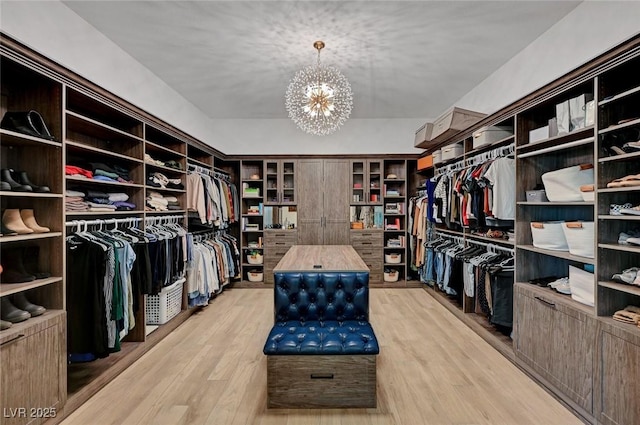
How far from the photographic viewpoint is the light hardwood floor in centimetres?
227

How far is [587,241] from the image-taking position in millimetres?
2391

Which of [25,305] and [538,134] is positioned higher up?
[538,134]

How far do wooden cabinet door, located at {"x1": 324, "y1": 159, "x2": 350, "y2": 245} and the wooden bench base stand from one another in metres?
3.78

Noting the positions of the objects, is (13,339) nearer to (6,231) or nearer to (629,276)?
(6,231)

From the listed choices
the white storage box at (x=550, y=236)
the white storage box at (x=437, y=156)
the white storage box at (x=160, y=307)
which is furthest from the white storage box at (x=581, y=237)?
the white storage box at (x=160, y=307)

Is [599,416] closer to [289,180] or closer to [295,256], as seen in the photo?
[295,256]

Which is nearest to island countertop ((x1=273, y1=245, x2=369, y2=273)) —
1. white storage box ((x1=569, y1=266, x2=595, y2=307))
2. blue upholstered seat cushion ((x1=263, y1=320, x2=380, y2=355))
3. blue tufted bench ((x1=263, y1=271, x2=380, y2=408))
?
blue upholstered seat cushion ((x1=263, y1=320, x2=380, y2=355))

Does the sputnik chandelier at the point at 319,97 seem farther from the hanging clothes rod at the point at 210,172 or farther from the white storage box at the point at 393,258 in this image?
the white storage box at the point at 393,258

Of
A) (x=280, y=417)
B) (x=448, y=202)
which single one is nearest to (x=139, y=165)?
(x=280, y=417)

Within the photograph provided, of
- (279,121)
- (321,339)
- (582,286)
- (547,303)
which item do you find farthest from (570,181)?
(279,121)

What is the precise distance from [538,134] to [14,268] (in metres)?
4.03

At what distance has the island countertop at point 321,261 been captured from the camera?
114 inches

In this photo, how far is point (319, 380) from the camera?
2322mm

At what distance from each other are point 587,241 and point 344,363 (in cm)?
190
